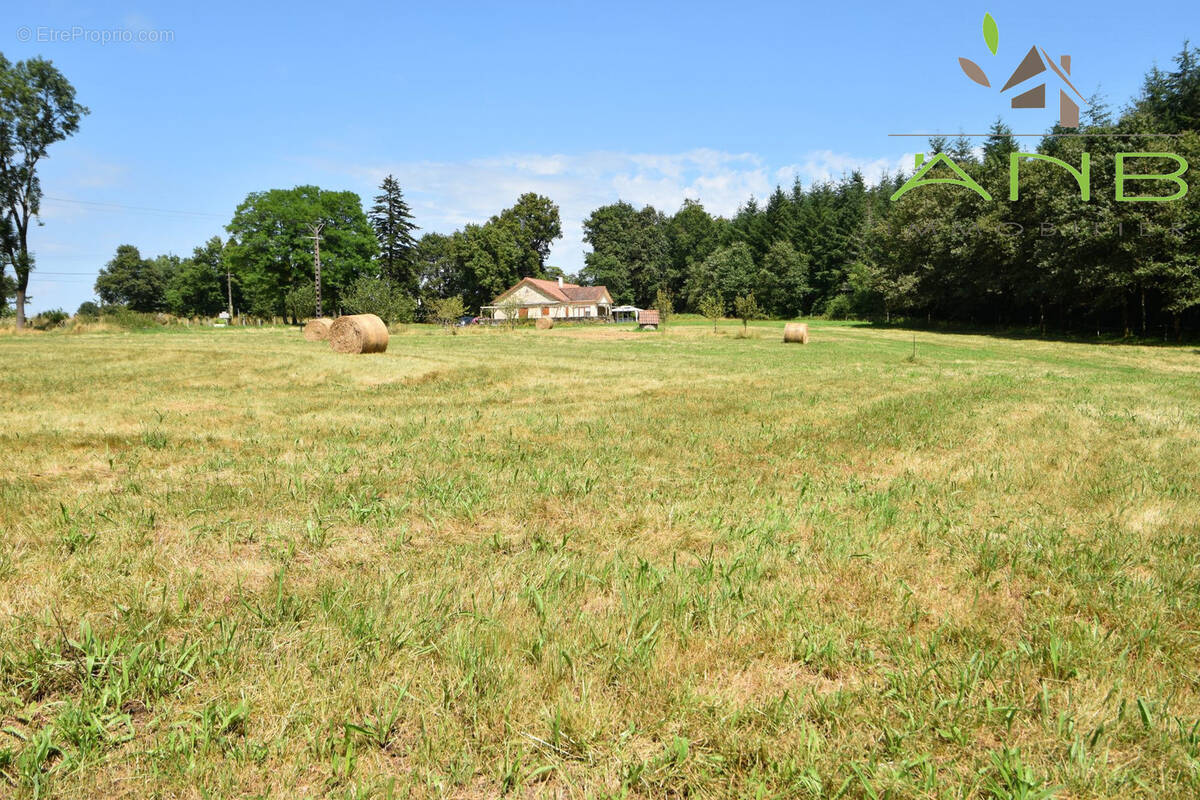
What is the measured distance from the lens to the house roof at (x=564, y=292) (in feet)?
306

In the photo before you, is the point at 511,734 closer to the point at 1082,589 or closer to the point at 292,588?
the point at 292,588

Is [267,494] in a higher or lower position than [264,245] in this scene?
lower

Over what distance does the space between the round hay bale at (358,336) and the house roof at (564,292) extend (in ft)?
235

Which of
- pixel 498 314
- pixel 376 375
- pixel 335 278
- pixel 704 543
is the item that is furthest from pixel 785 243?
pixel 704 543

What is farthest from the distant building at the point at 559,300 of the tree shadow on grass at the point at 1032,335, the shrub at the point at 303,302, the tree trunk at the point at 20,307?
the tree trunk at the point at 20,307

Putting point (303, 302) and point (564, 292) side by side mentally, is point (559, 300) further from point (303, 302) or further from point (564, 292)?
point (303, 302)

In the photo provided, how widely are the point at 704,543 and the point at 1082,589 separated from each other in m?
2.19

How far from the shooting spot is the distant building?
91.5 meters

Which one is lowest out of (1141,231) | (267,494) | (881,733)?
(881,733)

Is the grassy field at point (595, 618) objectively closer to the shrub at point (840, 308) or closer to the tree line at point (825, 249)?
the tree line at point (825, 249)

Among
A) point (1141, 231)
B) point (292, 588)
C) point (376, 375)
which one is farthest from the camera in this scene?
point (1141, 231)

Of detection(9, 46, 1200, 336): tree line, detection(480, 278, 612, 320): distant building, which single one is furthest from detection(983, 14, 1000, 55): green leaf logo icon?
detection(480, 278, 612, 320): distant building

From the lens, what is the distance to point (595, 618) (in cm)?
312

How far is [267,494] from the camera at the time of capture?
5.12m
